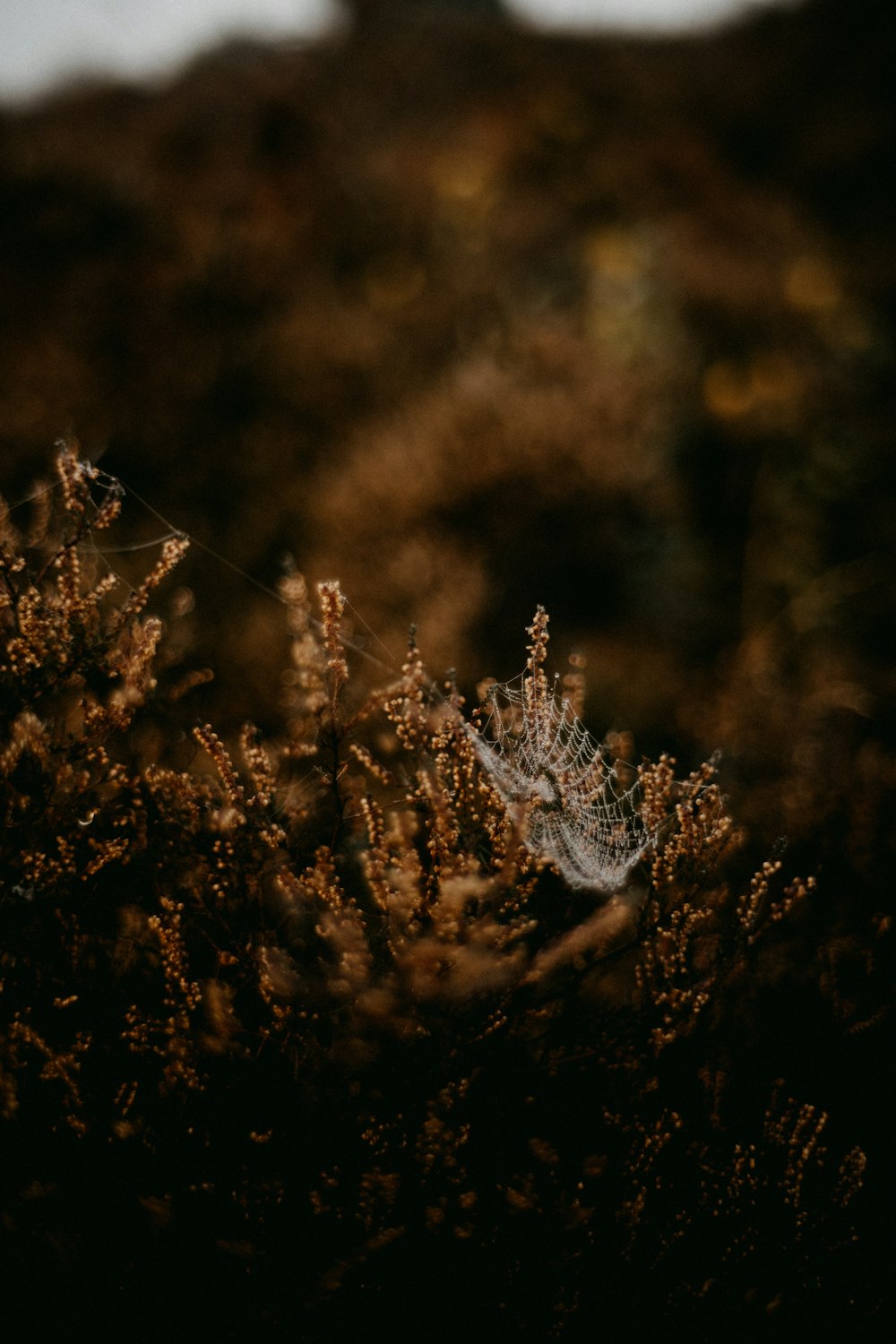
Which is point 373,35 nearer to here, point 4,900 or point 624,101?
point 624,101

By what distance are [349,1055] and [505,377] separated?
21.9 feet

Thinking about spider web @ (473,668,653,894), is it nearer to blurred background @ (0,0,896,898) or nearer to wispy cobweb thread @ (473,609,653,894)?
wispy cobweb thread @ (473,609,653,894)

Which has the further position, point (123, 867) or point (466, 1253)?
point (123, 867)

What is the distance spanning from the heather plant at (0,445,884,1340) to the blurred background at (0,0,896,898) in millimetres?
1536

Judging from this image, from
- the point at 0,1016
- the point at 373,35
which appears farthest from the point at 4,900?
the point at 373,35

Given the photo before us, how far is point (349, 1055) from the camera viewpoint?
2.02 metres

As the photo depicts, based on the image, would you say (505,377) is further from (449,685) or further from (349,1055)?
(349,1055)

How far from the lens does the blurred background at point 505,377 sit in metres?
6.25

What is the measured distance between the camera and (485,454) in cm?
673

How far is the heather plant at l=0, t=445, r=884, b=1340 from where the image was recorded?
1.98 metres

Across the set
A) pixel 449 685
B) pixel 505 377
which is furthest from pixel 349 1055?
pixel 505 377

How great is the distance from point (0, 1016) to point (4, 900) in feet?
1.11

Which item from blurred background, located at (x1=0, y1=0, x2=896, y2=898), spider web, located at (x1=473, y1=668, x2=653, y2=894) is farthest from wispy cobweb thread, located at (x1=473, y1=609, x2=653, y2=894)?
blurred background, located at (x1=0, y1=0, x2=896, y2=898)

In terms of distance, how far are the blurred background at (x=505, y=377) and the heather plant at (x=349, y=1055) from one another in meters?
1.54
